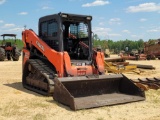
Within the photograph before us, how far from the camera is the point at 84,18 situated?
973cm

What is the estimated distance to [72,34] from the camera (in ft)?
33.0

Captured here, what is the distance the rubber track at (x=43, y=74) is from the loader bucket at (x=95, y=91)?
0.64 metres

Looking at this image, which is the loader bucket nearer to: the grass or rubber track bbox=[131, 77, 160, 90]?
the grass

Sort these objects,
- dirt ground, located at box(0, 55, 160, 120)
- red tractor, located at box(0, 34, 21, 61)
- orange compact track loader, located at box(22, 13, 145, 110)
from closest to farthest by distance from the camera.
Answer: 1. dirt ground, located at box(0, 55, 160, 120)
2. orange compact track loader, located at box(22, 13, 145, 110)
3. red tractor, located at box(0, 34, 21, 61)

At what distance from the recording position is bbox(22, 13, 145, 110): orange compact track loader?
7586 millimetres

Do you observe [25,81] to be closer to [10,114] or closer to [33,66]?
[33,66]

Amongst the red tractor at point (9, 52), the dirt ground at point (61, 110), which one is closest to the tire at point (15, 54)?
the red tractor at point (9, 52)

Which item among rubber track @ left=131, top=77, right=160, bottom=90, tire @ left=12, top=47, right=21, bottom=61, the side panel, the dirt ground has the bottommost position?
the dirt ground

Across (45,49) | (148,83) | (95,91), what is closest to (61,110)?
(95,91)

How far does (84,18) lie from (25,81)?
120 inches

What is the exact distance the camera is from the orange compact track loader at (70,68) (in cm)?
759

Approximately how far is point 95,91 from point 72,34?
2.64 m

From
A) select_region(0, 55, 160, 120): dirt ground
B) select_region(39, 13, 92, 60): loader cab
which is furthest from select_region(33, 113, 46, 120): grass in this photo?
select_region(39, 13, 92, 60): loader cab

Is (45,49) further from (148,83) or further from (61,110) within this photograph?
(148,83)
